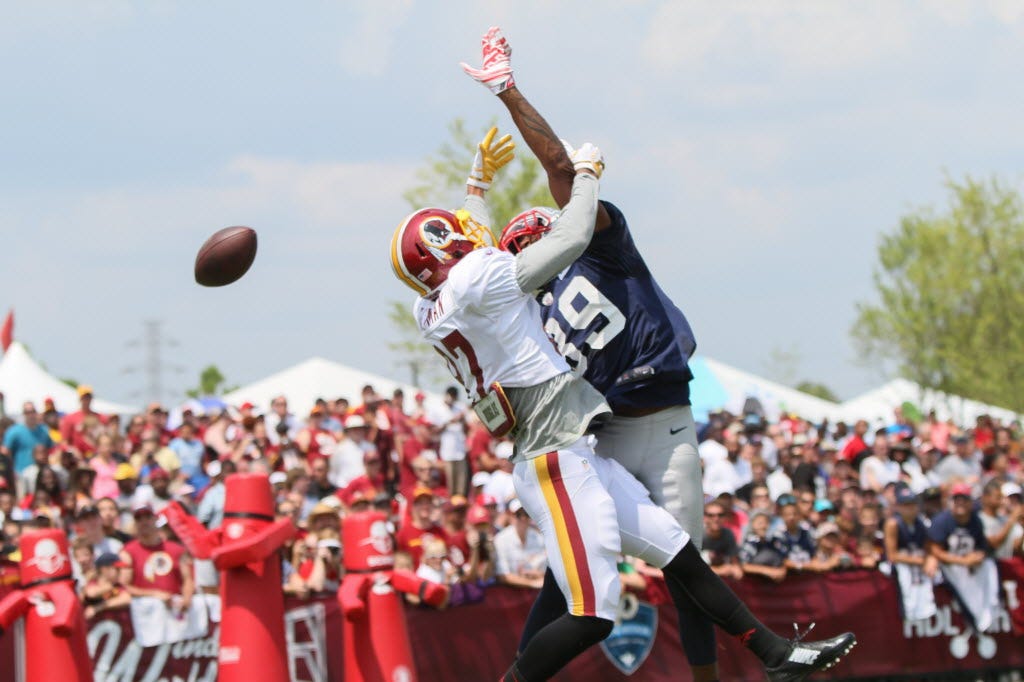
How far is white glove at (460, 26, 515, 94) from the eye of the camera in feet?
19.1

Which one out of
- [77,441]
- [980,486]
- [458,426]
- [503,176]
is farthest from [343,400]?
[503,176]

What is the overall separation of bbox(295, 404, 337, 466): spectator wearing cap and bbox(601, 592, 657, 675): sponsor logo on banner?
4.47m

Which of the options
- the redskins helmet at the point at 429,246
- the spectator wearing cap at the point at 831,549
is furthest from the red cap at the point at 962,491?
the redskins helmet at the point at 429,246

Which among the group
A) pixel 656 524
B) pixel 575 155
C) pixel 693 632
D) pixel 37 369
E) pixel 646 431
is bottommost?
pixel 693 632

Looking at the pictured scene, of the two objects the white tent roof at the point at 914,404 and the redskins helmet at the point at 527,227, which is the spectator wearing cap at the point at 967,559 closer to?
the redskins helmet at the point at 527,227

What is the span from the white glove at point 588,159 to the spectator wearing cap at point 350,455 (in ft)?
29.1

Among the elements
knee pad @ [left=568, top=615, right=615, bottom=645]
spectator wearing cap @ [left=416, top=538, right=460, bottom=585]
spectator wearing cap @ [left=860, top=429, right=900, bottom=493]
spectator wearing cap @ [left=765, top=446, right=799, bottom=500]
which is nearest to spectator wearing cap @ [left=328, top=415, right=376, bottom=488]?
spectator wearing cap @ [left=416, top=538, right=460, bottom=585]

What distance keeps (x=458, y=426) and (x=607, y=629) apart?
10.8 metres

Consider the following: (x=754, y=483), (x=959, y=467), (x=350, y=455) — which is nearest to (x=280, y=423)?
(x=350, y=455)

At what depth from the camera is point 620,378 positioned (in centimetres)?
616

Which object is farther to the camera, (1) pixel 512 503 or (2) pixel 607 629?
(1) pixel 512 503

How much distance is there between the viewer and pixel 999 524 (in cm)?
1288

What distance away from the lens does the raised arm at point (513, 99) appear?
19.1ft

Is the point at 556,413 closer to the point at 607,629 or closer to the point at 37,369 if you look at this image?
the point at 607,629
